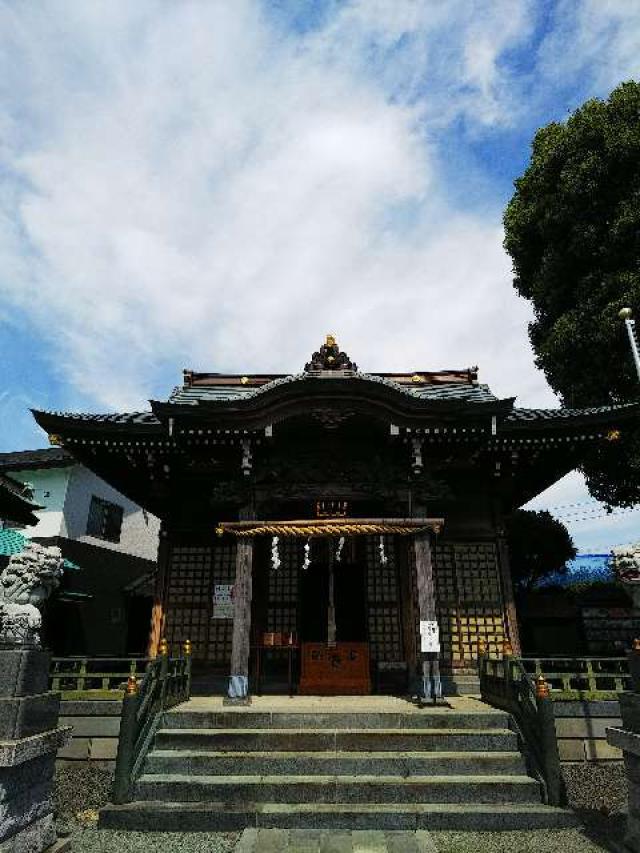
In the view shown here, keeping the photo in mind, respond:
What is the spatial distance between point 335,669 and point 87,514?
15.8 m

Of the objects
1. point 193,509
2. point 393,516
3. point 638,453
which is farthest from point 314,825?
point 638,453

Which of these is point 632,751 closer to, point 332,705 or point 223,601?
point 332,705

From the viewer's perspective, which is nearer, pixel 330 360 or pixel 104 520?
pixel 330 360

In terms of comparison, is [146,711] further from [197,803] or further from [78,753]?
[78,753]

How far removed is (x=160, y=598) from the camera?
458 inches

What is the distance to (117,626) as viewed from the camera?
75.1 ft

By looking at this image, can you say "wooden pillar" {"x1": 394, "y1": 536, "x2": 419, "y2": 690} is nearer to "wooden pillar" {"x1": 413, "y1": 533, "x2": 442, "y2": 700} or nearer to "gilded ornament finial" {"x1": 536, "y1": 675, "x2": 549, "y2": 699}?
"wooden pillar" {"x1": 413, "y1": 533, "x2": 442, "y2": 700}

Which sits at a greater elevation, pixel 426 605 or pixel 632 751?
pixel 426 605

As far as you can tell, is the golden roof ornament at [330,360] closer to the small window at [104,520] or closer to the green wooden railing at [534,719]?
the green wooden railing at [534,719]

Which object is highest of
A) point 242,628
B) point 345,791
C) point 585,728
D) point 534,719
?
point 242,628

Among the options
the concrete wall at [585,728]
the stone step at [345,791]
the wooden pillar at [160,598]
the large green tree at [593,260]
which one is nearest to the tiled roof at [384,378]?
the wooden pillar at [160,598]

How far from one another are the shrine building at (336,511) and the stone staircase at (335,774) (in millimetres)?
1508

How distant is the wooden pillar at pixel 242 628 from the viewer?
8.94m

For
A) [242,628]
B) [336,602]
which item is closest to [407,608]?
[336,602]
